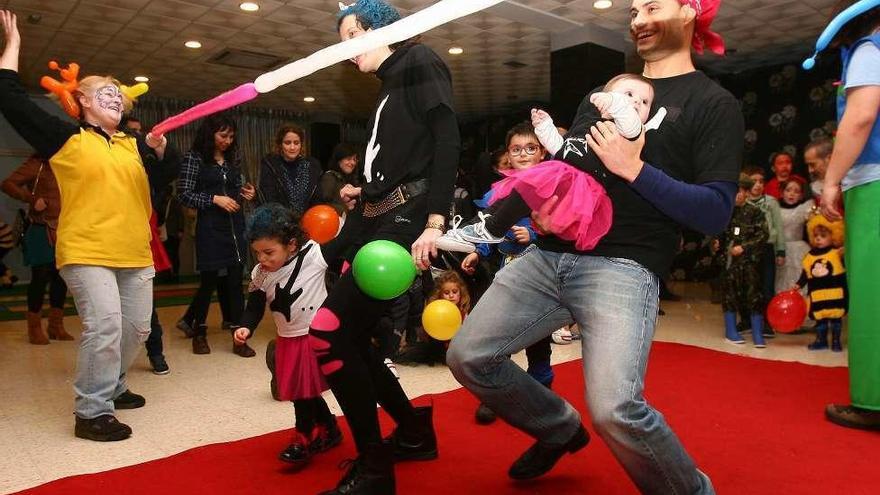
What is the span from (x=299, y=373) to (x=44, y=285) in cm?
351

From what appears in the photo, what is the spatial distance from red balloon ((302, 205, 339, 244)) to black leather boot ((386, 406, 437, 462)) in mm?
1808

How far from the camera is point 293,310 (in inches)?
96.6

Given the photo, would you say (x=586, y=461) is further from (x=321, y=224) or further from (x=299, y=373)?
(x=321, y=224)

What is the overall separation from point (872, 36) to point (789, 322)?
2290mm

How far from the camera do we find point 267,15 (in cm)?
661

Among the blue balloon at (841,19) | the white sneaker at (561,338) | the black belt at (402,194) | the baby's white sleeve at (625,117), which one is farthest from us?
the white sneaker at (561,338)

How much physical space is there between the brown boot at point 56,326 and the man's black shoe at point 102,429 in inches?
103

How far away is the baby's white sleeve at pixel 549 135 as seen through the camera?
1686 millimetres

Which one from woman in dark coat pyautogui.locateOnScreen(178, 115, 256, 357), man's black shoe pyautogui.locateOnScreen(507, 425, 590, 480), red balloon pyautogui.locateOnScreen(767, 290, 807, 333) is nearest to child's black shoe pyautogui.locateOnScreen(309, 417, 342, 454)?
man's black shoe pyautogui.locateOnScreen(507, 425, 590, 480)

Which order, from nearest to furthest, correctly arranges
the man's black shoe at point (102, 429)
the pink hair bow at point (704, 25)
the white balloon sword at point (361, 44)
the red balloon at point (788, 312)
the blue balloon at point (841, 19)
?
the white balloon sword at point (361, 44) → the pink hair bow at point (704, 25) → the blue balloon at point (841, 19) → the man's black shoe at point (102, 429) → the red balloon at point (788, 312)

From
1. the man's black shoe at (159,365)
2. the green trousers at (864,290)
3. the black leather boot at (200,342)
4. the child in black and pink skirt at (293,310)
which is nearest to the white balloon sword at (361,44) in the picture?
the child in black and pink skirt at (293,310)

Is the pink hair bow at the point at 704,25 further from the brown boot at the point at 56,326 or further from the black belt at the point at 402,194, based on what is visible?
the brown boot at the point at 56,326

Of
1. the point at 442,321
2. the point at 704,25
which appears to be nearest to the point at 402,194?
the point at 704,25

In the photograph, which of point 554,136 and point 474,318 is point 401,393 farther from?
point 554,136
